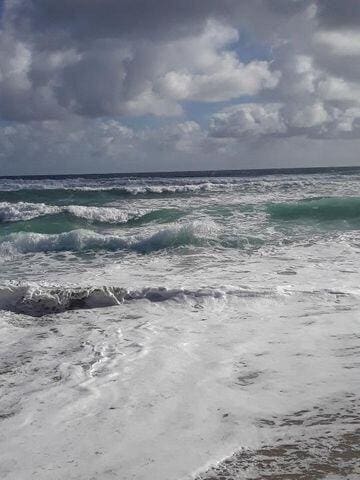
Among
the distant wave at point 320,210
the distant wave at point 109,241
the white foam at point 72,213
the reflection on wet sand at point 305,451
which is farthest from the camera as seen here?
the white foam at point 72,213

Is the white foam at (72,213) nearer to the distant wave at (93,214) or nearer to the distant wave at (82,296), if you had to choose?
the distant wave at (93,214)

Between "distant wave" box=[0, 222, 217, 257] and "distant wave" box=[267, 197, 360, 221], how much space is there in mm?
4727

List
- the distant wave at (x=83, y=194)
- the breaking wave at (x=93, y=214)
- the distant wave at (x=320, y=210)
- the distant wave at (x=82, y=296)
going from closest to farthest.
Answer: the distant wave at (x=82, y=296)
the distant wave at (x=320, y=210)
the breaking wave at (x=93, y=214)
the distant wave at (x=83, y=194)

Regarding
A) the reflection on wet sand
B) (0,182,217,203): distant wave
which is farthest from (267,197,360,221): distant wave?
the reflection on wet sand

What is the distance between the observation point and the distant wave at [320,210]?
1634 cm

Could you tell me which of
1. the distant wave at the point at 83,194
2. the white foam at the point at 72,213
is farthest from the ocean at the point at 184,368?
the distant wave at the point at 83,194

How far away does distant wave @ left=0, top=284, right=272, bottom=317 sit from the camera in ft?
20.9

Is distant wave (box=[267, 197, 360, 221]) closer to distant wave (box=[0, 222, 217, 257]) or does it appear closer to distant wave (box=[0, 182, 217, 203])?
→ distant wave (box=[0, 222, 217, 257])

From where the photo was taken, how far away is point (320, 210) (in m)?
17.6

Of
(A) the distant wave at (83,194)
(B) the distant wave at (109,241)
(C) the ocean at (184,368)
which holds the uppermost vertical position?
(A) the distant wave at (83,194)

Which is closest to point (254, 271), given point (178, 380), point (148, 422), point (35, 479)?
point (178, 380)

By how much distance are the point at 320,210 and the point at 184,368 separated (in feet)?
47.6

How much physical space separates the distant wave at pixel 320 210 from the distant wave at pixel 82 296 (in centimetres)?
974

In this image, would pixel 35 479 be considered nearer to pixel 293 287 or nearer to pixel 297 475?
pixel 297 475
